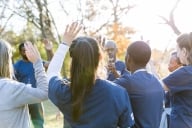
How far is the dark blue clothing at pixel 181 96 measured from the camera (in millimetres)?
3980

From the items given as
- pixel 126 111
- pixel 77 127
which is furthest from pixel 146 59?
pixel 77 127

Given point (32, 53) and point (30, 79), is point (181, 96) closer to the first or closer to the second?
point (32, 53)

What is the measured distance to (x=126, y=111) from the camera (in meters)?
3.21

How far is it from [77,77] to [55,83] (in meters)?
0.21

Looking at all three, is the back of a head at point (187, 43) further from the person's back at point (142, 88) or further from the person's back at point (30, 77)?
the person's back at point (30, 77)

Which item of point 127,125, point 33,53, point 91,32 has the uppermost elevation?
point 33,53

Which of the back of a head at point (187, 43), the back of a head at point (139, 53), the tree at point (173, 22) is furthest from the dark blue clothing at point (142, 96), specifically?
the tree at point (173, 22)

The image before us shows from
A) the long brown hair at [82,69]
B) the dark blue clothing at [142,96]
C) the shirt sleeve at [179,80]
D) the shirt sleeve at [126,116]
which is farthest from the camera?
the shirt sleeve at [179,80]

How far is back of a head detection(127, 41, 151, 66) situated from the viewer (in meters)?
3.82

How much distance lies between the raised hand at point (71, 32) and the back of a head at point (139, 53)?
25.3 inches

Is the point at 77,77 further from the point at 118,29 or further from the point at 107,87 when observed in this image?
the point at 118,29

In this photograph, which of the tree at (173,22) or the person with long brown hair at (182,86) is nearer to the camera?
the person with long brown hair at (182,86)

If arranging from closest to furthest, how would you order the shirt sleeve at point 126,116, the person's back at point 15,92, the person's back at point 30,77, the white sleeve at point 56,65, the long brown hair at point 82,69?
the long brown hair at point 82,69 < the shirt sleeve at point 126,116 < the white sleeve at point 56,65 < the person's back at point 15,92 < the person's back at point 30,77

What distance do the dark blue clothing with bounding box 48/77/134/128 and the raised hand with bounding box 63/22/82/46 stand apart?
1.18 feet
